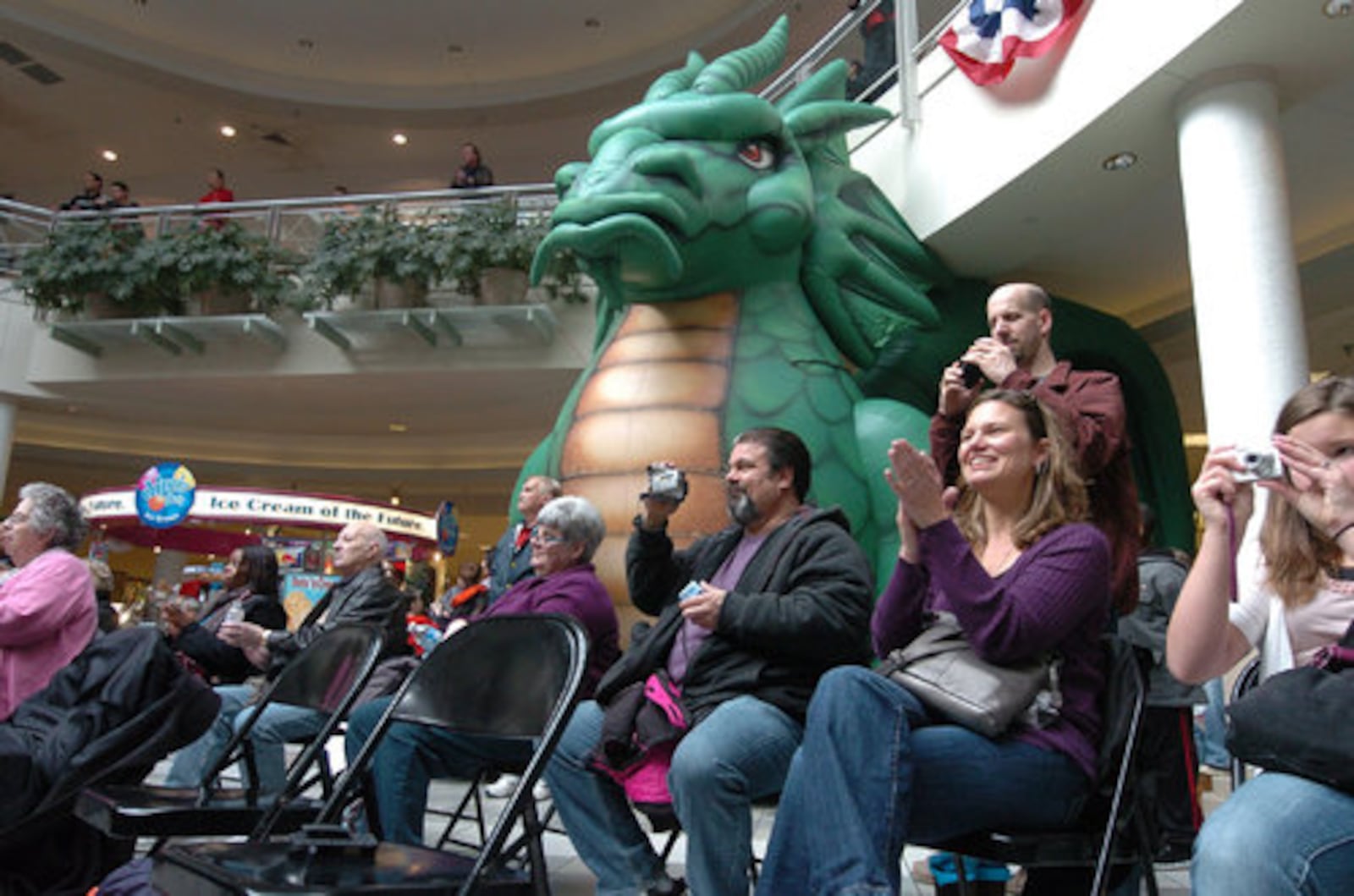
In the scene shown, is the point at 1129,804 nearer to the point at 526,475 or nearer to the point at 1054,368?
the point at 1054,368

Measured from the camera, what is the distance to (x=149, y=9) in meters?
12.7

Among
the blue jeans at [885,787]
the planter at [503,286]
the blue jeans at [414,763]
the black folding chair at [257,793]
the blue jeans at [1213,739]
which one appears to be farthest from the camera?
the planter at [503,286]

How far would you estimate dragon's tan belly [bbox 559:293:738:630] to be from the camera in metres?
4.18

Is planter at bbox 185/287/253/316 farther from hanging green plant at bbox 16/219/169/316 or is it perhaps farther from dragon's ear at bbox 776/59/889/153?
dragon's ear at bbox 776/59/889/153

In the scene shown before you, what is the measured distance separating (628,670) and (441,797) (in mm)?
2600

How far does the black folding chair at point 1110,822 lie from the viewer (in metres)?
1.57

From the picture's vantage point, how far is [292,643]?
342 cm

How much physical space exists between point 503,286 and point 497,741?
6.49m

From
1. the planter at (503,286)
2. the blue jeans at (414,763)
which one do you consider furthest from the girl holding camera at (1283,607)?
the planter at (503,286)

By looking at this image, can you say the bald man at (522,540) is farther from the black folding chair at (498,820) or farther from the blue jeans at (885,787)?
the blue jeans at (885,787)

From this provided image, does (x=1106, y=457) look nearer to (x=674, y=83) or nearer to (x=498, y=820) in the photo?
(x=498, y=820)

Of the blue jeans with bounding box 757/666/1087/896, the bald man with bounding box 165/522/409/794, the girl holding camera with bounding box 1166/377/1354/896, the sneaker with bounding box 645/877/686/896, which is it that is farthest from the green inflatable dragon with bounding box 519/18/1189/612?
the girl holding camera with bounding box 1166/377/1354/896

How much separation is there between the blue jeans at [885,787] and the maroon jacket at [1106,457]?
652 mm

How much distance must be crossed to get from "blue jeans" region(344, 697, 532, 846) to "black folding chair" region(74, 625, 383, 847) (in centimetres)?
24
